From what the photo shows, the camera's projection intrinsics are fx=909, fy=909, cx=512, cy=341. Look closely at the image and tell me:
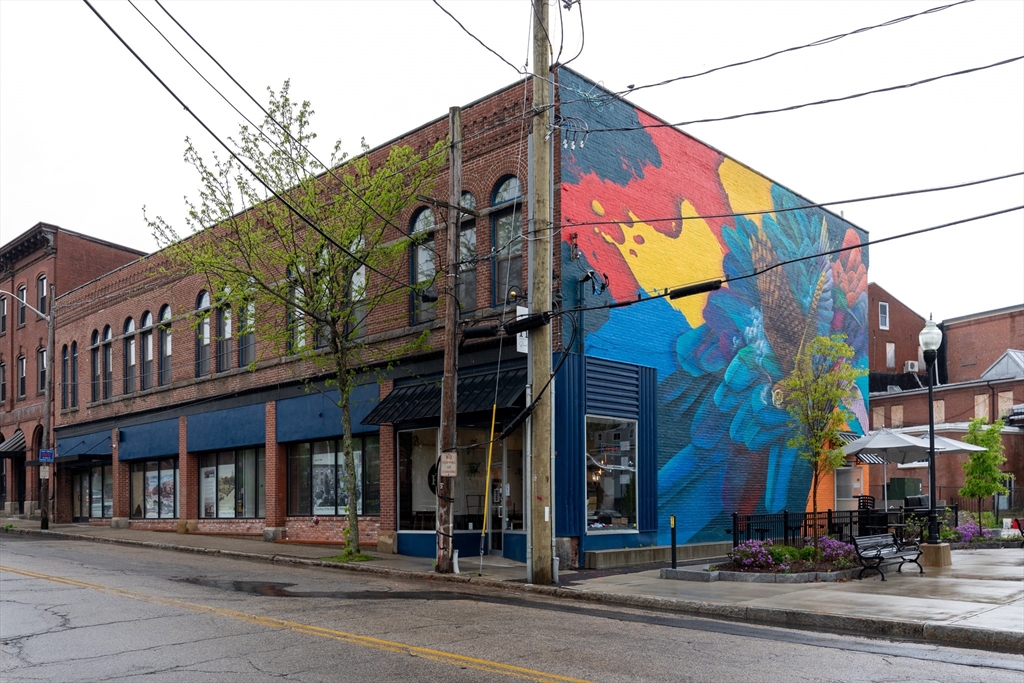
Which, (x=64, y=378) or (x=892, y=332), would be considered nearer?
(x=64, y=378)

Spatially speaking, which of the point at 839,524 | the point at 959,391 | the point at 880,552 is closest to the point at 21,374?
the point at 839,524

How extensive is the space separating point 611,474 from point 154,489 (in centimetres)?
2119

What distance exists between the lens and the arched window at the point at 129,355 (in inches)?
1398

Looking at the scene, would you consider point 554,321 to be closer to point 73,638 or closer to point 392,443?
point 392,443

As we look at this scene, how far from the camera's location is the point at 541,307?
1689cm

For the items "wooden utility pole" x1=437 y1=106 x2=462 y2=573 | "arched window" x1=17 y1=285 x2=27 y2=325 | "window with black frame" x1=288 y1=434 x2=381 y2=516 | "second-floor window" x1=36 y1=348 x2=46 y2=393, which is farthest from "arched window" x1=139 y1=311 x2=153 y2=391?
"wooden utility pole" x1=437 y1=106 x2=462 y2=573

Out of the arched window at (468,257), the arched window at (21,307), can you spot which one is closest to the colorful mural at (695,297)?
the arched window at (468,257)

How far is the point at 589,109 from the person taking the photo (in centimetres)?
2056

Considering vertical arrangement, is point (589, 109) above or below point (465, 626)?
above

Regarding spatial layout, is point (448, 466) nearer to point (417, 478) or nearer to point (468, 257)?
point (417, 478)

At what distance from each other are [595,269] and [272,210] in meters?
7.70

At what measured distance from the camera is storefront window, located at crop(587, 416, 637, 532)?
19.7 m

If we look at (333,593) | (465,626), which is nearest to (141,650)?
(465,626)

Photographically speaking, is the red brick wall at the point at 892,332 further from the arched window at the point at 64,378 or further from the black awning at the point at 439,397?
the arched window at the point at 64,378
